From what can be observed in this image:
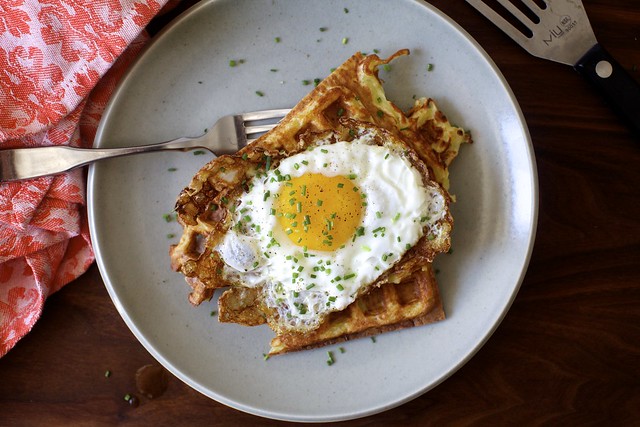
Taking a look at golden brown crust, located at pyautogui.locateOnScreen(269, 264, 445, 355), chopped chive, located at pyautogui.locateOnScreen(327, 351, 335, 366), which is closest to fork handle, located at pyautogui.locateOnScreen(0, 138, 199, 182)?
golden brown crust, located at pyautogui.locateOnScreen(269, 264, 445, 355)

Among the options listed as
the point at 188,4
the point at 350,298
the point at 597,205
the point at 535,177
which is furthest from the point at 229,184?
the point at 597,205

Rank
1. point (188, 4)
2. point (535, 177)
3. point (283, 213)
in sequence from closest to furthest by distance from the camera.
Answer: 1. point (283, 213)
2. point (535, 177)
3. point (188, 4)

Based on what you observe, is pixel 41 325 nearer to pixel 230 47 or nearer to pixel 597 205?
pixel 230 47

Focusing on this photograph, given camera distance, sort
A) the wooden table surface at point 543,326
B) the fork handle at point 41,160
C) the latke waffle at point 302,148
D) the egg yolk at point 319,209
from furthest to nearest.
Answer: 1. the wooden table surface at point 543,326
2. the fork handle at point 41,160
3. the latke waffle at point 302,148
4. the egg yolk at point 319,209

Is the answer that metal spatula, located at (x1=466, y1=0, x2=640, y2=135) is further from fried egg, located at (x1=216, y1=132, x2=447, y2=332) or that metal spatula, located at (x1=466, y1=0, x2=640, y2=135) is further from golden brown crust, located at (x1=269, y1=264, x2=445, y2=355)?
golden brown crust, located at (x1=269, y1=264, x2=445, y2=355)

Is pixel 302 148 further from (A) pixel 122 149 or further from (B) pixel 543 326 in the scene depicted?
(B) pixel 543 326

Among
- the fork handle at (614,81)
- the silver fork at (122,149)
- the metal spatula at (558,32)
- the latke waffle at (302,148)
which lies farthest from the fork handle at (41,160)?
the fork handle at (614,81)

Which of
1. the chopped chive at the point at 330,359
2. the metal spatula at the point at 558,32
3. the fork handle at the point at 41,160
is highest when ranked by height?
the metal spatula at the point at 558,32

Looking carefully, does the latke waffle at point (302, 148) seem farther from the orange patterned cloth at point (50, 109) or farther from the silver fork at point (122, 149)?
the orange patterned cloth at point (50, 109)
